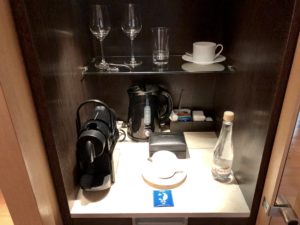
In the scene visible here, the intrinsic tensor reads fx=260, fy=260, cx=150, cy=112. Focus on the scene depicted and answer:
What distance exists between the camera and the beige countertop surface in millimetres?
851

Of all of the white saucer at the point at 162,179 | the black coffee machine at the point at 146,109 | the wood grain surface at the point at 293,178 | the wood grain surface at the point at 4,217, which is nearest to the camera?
the wood grain surface at the point at 293,178

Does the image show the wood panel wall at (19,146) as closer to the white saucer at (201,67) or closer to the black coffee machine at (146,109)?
the black coffee machine at (146,109)

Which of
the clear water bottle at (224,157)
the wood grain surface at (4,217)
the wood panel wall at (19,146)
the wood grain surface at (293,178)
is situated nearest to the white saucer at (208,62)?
the clear water bottle at (224,157)

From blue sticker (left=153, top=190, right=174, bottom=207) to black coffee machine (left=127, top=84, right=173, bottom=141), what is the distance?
0.33 metres

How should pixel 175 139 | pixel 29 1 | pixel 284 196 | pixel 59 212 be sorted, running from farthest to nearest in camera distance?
pixel 175 139, pixel 59 212, pixel 284 196, pixel 29 1

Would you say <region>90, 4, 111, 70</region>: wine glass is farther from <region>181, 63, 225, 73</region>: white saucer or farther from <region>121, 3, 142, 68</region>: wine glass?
<region>181, 63, 225, 73</region>: white saucer

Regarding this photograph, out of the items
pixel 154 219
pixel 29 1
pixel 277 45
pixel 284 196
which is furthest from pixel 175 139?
pixel 29 1

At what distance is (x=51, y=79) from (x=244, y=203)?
2.41 ft

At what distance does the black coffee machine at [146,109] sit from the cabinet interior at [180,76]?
91 millimetres

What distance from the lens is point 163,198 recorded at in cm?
89

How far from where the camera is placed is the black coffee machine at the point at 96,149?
839mm

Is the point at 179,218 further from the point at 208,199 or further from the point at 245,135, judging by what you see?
the point at 245,135

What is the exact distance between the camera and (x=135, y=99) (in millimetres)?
1148

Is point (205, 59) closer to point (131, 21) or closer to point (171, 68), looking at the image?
point (171, 68)
